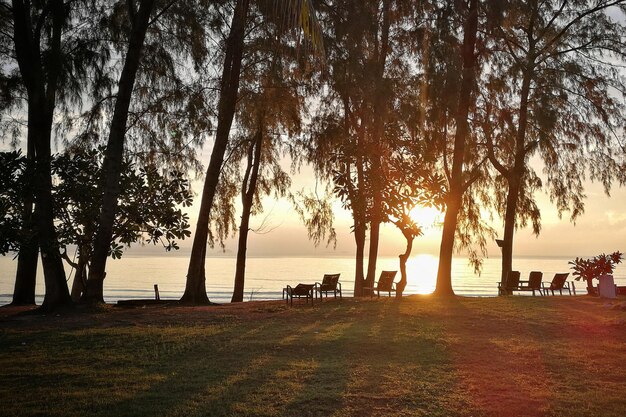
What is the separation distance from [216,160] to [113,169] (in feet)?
13.5

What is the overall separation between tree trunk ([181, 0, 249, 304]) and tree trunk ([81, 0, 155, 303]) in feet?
11.2

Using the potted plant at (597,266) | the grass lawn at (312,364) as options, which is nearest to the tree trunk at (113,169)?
the grass lawn at (312,364)

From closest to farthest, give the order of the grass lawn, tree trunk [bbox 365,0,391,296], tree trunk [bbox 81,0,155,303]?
the grass lawn → tree trunk [bbox 81,0,155,303] → tree trunk [bbox 365,0,391,296]

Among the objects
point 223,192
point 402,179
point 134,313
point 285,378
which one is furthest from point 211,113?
point 285,378

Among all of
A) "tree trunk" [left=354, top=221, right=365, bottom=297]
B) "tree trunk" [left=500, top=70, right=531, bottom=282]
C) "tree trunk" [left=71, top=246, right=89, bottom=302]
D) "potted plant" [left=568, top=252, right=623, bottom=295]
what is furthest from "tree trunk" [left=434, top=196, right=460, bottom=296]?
"tree trunk" [left=71, top=246, right=89, bottom=302]

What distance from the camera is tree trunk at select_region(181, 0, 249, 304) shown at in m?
17.0

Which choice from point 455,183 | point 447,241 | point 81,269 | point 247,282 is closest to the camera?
point 81,269

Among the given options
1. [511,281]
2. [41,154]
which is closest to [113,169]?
[41,154]

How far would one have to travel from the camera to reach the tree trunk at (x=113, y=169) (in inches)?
526

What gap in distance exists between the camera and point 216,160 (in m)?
17.0

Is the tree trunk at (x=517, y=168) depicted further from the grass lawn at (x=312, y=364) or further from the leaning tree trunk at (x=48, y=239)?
the leaning tree trunk at (x=48, y=239)

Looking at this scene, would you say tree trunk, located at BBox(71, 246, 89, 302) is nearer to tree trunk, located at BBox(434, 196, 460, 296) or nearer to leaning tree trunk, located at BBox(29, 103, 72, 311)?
leaning tree trunk, located at BBox(29, 103, 72, 311)

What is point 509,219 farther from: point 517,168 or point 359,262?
point 359,262

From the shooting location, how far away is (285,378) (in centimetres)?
703
